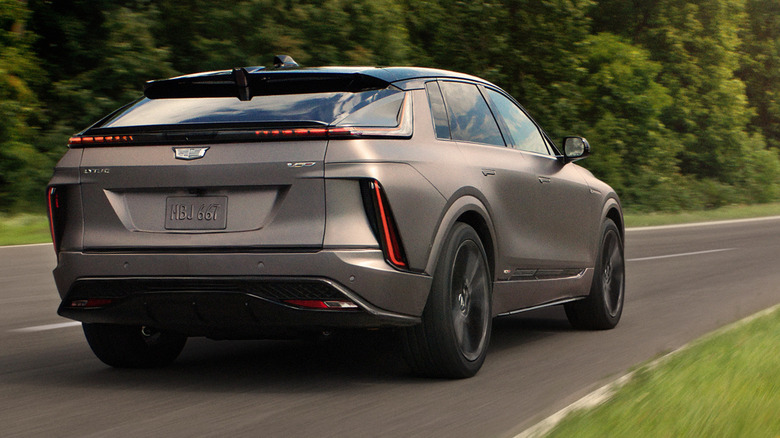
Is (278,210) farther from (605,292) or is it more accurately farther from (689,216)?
(689,216)

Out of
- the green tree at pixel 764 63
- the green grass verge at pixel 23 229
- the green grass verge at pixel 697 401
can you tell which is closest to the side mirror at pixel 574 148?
the green grass verge at pixel 697 401

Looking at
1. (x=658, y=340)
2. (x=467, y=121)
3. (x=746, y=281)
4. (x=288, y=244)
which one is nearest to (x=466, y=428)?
(x=288, y=244)

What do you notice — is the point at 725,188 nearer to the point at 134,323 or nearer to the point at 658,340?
the point at 658,340

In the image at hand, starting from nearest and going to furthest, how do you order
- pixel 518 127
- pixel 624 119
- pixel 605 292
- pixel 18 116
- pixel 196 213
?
pixel 196 213
pixel 518 127
pixel 605 292
pixel 18 116
pixel 624 119

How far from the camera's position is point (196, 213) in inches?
206

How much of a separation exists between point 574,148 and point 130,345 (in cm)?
338

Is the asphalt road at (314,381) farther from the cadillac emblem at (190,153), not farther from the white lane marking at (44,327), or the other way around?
the cadillac emblem at (190,153)

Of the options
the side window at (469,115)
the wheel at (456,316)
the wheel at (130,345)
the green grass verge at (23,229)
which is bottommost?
the green grass verge at (23,229)

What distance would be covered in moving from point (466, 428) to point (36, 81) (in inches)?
734

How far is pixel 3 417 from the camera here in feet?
16.0

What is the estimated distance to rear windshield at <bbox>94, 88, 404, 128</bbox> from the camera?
17.4 feet

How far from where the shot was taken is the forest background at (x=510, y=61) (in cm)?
2162

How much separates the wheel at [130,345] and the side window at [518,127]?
8.12ft

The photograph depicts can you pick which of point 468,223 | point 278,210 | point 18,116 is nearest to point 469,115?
point 468,223
